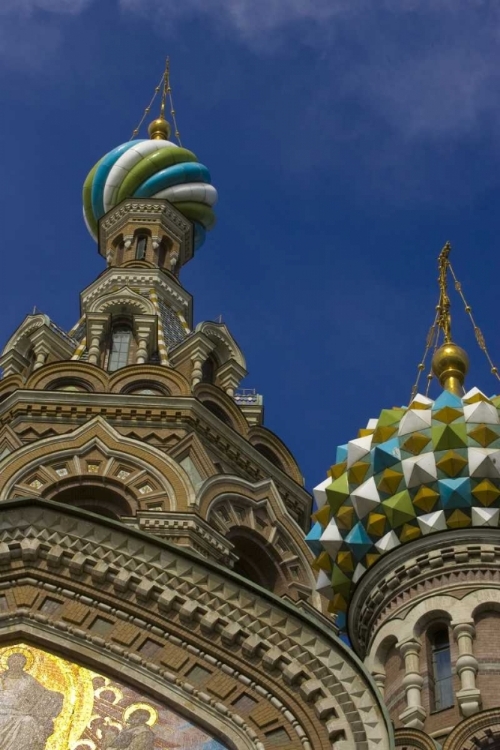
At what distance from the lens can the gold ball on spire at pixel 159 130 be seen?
91.6 ft

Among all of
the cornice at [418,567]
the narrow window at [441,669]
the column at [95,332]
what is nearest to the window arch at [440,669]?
the narrow window at [441,669]

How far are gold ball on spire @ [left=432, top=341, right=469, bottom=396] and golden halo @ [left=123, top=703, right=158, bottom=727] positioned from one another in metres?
6.83

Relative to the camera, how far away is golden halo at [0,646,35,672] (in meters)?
Result: 11.8

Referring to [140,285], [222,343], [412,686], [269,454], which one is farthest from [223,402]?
[412,686]

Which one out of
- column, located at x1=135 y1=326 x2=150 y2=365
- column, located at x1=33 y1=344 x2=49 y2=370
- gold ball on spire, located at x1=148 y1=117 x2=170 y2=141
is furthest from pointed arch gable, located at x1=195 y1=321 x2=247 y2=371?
gold ball on spire, located at x1=148 y1=117 x2=170 y2=141

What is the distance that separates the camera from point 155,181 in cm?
2603

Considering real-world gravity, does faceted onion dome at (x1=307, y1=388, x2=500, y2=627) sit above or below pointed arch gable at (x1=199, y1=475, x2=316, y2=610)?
below

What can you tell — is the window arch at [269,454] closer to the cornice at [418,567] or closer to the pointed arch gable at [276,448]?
the pointed arch gable at [276,448]

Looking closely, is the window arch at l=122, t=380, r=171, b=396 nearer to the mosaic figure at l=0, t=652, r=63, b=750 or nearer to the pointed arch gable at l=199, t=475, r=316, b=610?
the pointed arch gable at l=199, t=475, r=316, b=610

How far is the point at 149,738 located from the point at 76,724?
0.48m

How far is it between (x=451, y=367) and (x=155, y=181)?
9.21 meters

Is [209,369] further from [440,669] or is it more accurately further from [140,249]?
[440,669]

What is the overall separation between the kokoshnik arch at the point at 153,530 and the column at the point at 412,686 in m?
1.18

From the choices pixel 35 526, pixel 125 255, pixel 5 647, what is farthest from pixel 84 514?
pixel 125 255
